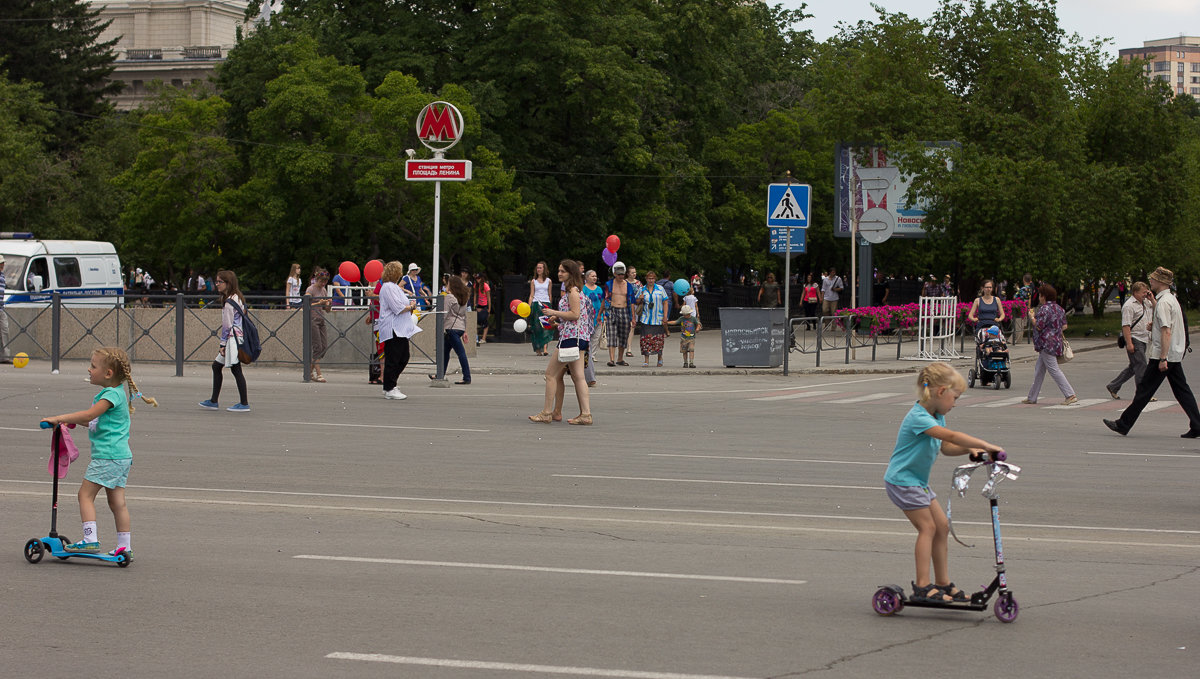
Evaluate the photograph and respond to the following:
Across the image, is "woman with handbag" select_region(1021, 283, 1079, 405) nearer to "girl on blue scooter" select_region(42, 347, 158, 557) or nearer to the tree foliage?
"girl on blue scooter" select_region(42, 347, 158, 557)

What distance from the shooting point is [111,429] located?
7.59 meters

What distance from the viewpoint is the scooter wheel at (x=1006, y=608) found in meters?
6.38

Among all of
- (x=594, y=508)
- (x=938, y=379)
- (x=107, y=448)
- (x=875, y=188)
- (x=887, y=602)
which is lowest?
(x=594, y=508)

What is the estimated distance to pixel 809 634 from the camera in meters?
6.23

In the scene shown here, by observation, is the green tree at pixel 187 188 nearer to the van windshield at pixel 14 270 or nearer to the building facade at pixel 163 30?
the van windshield at pixel 14 270

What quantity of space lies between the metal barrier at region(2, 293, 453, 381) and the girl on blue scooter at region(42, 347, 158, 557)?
15.3 metres

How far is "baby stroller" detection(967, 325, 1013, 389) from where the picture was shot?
21.8m

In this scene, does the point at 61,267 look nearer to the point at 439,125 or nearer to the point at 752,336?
the point at 439,125

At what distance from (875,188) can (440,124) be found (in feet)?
55.4

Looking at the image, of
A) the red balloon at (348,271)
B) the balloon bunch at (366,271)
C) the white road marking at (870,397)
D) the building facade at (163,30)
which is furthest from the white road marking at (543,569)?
the building facade at (163,30)

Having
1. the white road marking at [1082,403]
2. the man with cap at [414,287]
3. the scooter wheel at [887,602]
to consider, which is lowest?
the white road marking at [1082,403]

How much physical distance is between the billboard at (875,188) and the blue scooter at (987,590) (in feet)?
102

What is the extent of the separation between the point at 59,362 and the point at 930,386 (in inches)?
790

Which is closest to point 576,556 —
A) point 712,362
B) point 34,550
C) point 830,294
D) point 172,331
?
point 34,550
